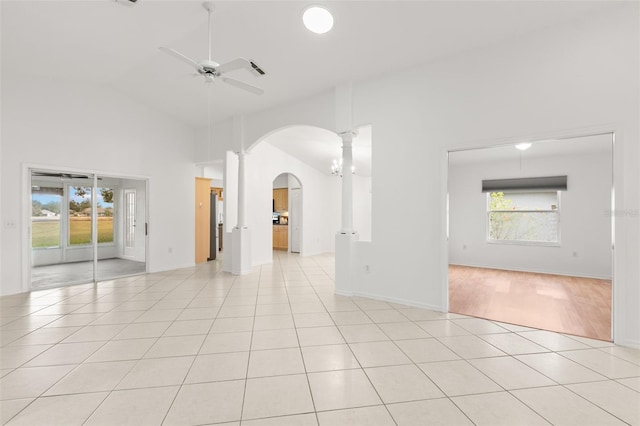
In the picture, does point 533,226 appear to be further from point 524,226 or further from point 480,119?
point 480,119

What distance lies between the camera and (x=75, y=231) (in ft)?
21.3

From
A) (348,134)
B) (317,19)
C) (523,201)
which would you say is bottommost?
(523,201)

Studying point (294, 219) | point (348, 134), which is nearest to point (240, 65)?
point (348, 134)

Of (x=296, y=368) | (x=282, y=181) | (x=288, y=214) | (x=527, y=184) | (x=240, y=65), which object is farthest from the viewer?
(x=282, y=181)

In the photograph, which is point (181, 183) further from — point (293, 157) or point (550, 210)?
point (550, 210)

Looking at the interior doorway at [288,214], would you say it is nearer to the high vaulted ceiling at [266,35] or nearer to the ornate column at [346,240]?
the ornate column at [346,240]

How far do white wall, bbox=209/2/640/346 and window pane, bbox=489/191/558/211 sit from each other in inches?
170

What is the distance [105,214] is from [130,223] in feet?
1.91

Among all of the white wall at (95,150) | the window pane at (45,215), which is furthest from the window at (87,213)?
the white wall at (95,150)

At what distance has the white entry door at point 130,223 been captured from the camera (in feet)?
20.9

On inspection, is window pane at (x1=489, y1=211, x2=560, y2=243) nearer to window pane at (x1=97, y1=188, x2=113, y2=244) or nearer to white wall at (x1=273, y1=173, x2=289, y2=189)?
white wall at (x1=273, y1=173, x2=289, y2=189)

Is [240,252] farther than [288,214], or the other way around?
[288,214]

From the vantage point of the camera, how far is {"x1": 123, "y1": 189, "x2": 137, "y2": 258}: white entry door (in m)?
6.39

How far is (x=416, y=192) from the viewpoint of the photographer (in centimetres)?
402
